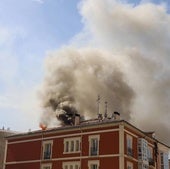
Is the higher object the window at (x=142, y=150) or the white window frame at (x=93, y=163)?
the window at (x=142, y=150)

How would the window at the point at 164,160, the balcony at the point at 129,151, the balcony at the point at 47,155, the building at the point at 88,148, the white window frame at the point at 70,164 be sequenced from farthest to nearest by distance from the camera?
1. the window at the point at 164,160
2. the balcony at the point at 47,155
3. the white window frame at the point at 70,164
4. the balcony at the point at 129,151
5. the building at the point at 88,148

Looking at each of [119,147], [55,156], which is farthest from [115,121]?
[55,156]

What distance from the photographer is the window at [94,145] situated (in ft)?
148

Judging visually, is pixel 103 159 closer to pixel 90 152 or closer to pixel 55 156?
pixel 90 152

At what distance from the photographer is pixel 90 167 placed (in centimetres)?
4472

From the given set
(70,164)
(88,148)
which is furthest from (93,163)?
(70,164)

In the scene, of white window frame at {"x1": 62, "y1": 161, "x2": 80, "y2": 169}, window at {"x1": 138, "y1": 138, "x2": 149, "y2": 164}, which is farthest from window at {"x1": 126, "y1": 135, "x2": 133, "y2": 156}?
white window frame at {"x1": 62, "y1": 161, "x2": 80, "y2": 169}

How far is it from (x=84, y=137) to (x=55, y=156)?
5143mm

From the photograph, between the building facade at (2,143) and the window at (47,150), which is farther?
the building facade at (2,143)

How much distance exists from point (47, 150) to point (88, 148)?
6911 millimetres

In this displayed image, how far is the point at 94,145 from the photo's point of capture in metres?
45.3

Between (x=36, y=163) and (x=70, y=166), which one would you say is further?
(x=36, y=163)

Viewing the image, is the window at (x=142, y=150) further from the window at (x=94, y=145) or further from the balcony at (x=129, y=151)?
the window at (x=94, y=145)

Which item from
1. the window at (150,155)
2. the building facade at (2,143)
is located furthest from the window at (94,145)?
the building facade at (2,143)
